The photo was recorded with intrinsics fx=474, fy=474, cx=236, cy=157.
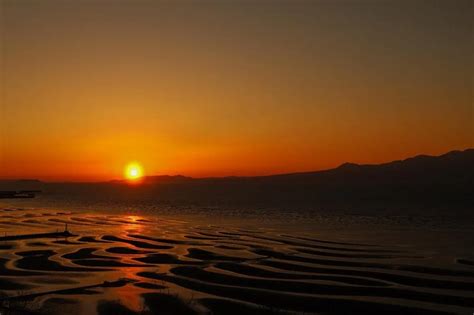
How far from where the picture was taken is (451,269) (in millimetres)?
24172

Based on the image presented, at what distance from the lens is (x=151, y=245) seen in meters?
33.2

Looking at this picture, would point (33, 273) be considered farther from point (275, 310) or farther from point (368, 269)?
point (368, 269)

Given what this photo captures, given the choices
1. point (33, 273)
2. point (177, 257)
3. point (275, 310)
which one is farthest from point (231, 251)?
point (275, 310)

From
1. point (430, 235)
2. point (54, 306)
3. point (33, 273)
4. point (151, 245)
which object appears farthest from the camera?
point (430, 235)

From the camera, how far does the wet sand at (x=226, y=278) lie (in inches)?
661

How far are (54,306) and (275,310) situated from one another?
7.53 m

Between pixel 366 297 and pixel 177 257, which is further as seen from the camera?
pixel 177 257

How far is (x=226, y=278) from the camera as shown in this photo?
71.0 feet

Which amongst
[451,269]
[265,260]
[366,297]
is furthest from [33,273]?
[451,269]

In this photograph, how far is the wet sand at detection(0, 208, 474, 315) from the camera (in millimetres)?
16797

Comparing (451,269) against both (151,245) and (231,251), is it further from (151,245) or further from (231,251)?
(151,245)

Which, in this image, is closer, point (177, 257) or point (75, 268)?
point (75, 268)

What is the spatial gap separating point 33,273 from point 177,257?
8296 millimetres

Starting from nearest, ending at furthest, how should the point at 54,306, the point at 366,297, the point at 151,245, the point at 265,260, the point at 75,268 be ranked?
the point at 54,306 → the point at 366,297 → the point at 75,268 → the point at 265,260 → the point at 151,245
